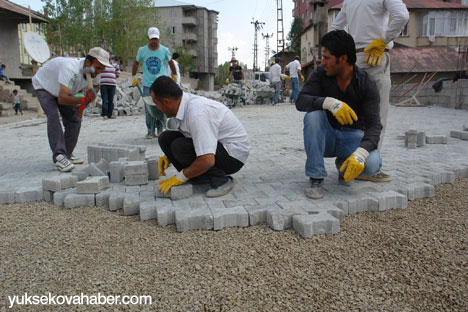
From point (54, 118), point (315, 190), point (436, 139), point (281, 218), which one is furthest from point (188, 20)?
point (281, 218)

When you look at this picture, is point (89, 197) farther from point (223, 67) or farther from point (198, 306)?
point (223, 67)

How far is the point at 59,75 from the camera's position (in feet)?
13.3

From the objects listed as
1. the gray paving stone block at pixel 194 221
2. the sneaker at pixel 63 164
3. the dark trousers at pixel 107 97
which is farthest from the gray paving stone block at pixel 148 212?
the dark trousers at pixel 107 97

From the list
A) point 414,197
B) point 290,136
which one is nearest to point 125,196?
point 414,197

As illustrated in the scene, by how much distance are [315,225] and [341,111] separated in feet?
3.15

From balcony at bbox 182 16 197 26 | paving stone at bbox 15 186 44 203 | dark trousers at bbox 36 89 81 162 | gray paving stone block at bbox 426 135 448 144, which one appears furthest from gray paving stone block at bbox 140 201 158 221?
balcony at bbox 182 16 197 26

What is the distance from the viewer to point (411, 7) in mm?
24094

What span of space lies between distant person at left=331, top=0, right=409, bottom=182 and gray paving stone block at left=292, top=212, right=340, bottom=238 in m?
1.17

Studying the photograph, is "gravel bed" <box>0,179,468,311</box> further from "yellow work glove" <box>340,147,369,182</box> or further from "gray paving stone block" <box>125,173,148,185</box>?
"gray paving stone block" <box>125,173,148,185</box>

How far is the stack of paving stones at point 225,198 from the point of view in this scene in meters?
2.65

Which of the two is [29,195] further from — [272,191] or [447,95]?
[447,95]

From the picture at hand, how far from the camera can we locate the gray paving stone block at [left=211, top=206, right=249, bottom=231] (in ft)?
8.67

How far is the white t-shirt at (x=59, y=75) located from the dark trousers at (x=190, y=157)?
1663 millimetres

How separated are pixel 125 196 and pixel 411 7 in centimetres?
2689
